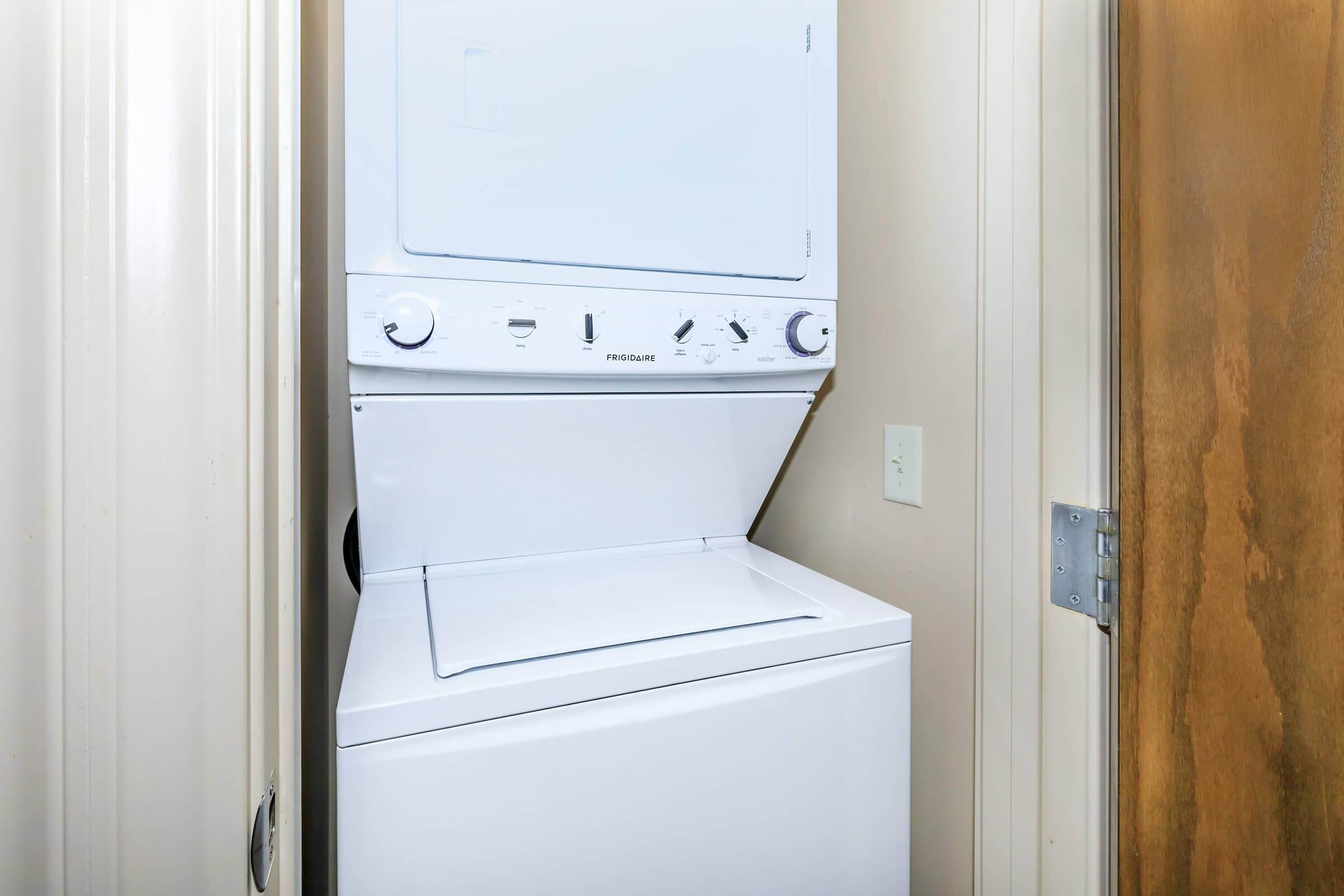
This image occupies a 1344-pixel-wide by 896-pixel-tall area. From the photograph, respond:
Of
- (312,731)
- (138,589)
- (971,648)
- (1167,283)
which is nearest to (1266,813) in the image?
(971,648)

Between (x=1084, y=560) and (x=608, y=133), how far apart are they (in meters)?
0.98

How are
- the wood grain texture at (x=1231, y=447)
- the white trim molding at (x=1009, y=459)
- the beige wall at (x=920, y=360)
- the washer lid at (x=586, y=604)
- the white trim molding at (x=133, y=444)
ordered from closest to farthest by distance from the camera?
the white trim molding at (x=133, y=444) → the wood grain texture at (x=1231, y=447) → the washer lid at (x=586, y=604) → the white trim molding at (x=1009, y=459) → the beige wall at (x=920, y=360)

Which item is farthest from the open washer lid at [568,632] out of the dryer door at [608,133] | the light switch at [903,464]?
the dryer door at [608,133]

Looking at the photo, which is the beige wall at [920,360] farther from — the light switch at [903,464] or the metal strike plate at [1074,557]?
the metal strike plate at [1074,557]

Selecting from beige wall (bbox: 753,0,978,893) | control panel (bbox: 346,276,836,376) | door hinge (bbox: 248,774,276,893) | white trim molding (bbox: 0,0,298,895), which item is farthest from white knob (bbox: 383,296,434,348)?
beige wall (bbox: 753,0,978,893)

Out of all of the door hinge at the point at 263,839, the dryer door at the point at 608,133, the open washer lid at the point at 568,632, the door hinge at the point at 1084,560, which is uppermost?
the dryer door at the point at 608,133

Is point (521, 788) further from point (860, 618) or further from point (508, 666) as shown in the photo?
point (860, 618)

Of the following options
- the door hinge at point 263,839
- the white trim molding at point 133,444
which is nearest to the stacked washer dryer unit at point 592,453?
the door hinge at point 263,839

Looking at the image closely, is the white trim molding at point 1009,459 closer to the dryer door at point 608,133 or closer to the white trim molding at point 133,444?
the dryer door at point 608,133

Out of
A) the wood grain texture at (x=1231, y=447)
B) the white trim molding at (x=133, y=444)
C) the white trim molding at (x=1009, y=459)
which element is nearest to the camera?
the white trim molding at (x=133, y=444)

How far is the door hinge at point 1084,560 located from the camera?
878 mm

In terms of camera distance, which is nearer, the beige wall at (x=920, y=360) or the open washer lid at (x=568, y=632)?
the open washer lid at (x=568, y=632)

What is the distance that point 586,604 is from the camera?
1.00 meters

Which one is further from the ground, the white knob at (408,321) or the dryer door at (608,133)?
the dryer door at (608,133)
